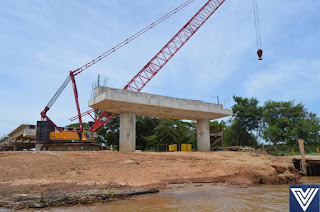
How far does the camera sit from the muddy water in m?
8.42

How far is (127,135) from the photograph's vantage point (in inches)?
963

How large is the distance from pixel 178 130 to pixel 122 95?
77.2 ft

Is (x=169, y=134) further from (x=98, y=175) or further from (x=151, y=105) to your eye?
(x=98, y=175)

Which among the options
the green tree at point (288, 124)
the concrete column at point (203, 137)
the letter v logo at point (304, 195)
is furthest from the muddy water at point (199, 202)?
the green tree at point (288, 124)

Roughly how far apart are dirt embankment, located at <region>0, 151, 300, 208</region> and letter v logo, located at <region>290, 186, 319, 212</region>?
7.56 meters

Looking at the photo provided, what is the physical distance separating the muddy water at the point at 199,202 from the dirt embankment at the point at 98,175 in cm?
88

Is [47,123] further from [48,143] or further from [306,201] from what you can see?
[306,201]

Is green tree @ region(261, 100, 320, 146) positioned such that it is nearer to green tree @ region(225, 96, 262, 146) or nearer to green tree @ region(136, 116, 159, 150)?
green tree @ region(225, 96, 262, 146)

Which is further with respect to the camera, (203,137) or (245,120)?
(245,120)

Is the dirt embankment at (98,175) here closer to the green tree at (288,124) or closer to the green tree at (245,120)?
the green tree at (288,124)

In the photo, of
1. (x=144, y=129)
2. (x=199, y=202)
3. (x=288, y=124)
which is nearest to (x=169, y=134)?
(x=144, y=129)

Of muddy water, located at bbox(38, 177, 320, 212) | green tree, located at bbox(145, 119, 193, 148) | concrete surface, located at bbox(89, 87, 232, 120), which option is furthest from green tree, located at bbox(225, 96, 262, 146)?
muddy water, located at bbox(38, 177, 320, 212)

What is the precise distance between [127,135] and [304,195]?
22.1 meters

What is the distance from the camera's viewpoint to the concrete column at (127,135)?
2434 cm
